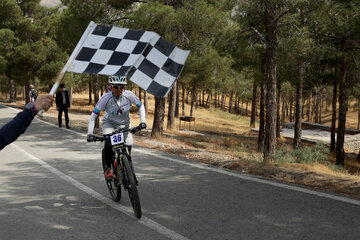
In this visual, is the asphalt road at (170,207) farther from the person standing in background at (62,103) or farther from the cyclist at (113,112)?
the person standing in background at (62,103)

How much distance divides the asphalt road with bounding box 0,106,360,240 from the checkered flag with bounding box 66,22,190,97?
1865 mm

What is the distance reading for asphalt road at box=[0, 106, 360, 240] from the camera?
4422 mm

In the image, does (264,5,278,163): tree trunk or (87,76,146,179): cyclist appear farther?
(264,5,278,163): tree trunk

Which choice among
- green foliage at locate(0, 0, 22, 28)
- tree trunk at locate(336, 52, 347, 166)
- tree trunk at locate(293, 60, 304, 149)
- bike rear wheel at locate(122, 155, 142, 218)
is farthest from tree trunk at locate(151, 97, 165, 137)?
green foliage at locate(0, 0, 22, 28)

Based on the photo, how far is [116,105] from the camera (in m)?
5.73

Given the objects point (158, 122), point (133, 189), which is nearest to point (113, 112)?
point (133, 189)

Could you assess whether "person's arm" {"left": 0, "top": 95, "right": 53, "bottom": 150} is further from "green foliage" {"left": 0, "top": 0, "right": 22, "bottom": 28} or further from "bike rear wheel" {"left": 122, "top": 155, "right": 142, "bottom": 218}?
"green foliage" {"left": 0, "top": 0, "right": 22, "bottom": 28}

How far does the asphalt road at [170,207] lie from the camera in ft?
14.5

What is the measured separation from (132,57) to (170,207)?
2.40 meters

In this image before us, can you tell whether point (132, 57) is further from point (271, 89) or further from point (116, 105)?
point (271, 89)

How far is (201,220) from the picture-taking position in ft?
15.8

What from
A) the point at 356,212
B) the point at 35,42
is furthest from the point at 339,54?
the point at 35,42

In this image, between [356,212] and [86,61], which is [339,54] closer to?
[356,212]

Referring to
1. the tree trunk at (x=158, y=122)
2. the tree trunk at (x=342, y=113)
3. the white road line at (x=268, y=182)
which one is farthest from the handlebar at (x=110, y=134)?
the tree trunk at (x=342, y=113)
